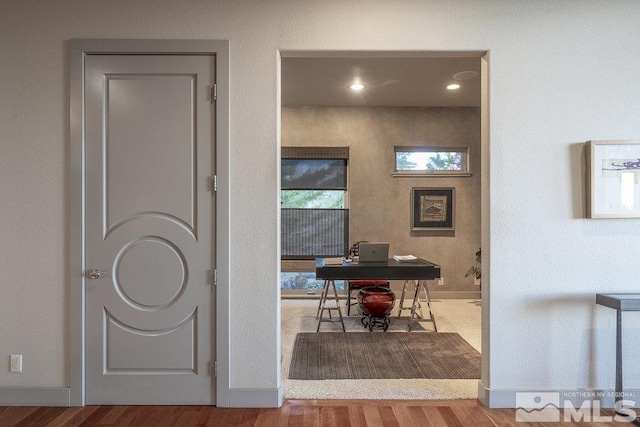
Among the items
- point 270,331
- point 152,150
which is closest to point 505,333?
point 270,331

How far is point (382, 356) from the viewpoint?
11.3 ft

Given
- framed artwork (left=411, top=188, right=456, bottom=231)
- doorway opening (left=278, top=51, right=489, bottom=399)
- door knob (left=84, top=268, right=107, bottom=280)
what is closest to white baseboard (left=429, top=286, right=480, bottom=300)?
doorway opening (left=278, top=51, right=489, bottom=399)

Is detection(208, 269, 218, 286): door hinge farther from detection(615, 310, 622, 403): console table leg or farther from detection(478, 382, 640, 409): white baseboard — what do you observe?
detection(615, 310, 622, 403): console table leg

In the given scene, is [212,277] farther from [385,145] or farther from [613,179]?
[385,145]

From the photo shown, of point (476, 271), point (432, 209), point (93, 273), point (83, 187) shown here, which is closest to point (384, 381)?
point (93, 273)

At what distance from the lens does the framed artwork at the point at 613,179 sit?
243 centimetres

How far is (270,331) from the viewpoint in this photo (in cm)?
248

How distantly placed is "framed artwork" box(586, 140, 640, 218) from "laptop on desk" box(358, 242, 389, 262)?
2.16m

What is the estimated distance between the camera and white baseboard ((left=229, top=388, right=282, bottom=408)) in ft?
8.06

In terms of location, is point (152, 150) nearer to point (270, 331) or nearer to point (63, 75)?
point (63, 75)

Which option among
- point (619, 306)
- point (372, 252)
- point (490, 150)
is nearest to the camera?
point (619, 306)

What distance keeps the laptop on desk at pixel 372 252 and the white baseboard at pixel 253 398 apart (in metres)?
2.06

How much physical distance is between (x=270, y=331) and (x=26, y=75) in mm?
2370

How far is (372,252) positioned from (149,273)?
2.49 metres
